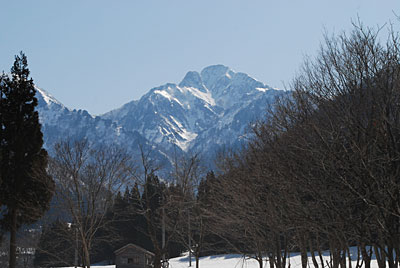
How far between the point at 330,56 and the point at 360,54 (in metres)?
1.21

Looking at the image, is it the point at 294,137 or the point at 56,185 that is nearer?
the point at 294,137

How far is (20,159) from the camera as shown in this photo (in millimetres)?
24125

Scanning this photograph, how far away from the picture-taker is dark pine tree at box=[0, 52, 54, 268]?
76.8 feet

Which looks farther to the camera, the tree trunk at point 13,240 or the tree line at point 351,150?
the tree trunk at point 13,240

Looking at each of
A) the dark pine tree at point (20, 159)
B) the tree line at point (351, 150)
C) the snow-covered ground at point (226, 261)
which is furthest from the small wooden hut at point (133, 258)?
the tree line at point (351, 150)

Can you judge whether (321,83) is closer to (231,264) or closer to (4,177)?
(4,177)

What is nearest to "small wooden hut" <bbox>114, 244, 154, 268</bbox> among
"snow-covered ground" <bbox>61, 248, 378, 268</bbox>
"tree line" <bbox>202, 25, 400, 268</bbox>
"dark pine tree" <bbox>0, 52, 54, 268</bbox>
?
"snow-covered ground" <bbox>61, 248, 378, 268</bbox>

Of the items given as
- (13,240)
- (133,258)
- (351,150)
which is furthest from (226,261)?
(351,150)

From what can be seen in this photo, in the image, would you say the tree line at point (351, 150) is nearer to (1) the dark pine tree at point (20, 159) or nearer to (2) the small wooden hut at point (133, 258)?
(1) the dark pine tree at point (20, 159)

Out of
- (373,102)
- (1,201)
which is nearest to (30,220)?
(1,201)

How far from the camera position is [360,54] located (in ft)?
31.3

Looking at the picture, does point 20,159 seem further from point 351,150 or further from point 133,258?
point 133,258

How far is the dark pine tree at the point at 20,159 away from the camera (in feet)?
76.8

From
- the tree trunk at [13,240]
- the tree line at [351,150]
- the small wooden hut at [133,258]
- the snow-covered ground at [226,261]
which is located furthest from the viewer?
the small wooden hut at [133,258]
